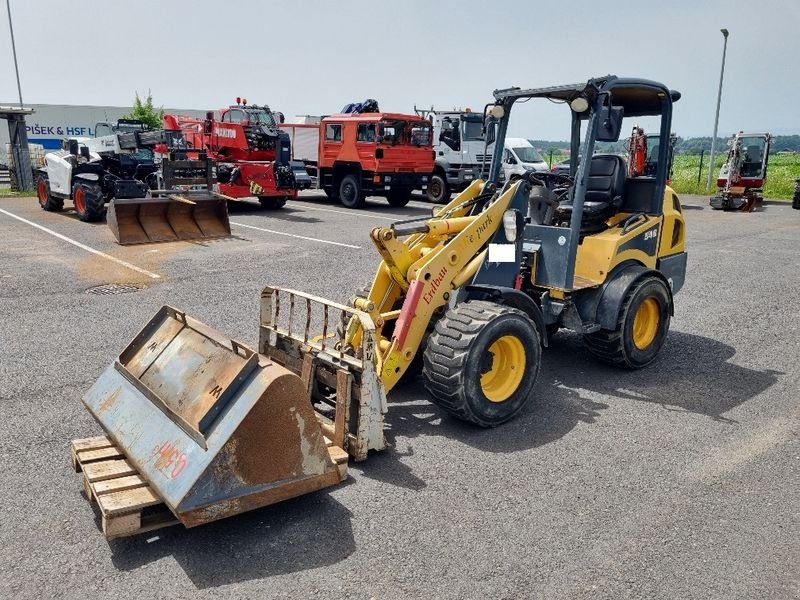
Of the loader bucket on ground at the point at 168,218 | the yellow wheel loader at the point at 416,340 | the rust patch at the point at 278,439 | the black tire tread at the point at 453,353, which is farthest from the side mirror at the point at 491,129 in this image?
the loader bucket on ground at the point at 168,218

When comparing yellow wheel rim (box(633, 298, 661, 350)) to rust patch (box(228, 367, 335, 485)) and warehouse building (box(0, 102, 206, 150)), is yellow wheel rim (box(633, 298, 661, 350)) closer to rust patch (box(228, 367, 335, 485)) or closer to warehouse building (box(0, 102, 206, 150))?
rust patch (box(228, 367, 335, 485))

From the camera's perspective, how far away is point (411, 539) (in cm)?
356

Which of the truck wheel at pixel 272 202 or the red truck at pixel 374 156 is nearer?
the truck wheel at pixel 272 202

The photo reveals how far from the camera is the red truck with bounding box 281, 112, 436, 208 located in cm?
1836

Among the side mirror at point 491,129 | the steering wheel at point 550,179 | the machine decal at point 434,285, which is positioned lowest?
the machine decal at point 434,285

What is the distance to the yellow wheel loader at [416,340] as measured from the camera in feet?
11.3

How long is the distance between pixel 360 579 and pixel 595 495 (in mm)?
1607

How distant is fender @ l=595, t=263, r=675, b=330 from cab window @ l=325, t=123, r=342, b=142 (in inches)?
560

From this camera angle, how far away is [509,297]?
5.17 m

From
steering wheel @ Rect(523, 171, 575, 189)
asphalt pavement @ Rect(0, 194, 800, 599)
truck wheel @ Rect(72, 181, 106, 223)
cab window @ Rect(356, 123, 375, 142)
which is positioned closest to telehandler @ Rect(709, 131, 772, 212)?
cab window @ Rect(356, 123, 375, 142)

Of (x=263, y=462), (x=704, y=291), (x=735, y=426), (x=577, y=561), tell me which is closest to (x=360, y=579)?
(x=263, y=462)

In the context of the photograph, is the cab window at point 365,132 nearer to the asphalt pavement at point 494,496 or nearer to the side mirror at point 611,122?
the asphalt pavement at point 494,496

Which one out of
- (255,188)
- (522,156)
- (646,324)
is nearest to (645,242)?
(646,324)

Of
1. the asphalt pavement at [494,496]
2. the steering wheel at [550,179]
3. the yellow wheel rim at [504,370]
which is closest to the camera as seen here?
the asphalt pavement at [494,496]
